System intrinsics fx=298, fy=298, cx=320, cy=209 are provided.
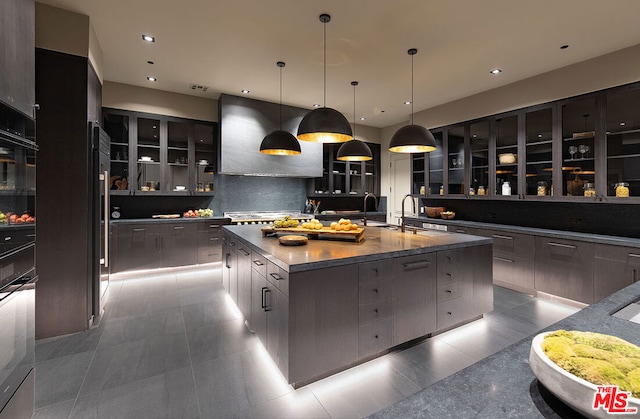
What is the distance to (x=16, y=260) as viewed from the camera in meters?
1.42

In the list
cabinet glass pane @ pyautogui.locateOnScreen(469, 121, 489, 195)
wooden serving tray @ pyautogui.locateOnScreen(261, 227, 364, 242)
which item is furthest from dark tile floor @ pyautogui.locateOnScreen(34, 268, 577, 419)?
cabinet glass pane @ pyautogui.locateOnScreen(469, 121, 489, 195)

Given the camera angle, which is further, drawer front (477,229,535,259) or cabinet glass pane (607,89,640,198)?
drawer front (477,229,535,259)

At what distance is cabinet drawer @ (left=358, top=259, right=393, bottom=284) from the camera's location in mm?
2186

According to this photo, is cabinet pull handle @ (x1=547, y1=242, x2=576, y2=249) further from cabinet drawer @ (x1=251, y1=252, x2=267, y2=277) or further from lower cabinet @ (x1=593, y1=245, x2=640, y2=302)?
cabinet drawer @ (x1=251, y1=252, x2=267, y2=277)

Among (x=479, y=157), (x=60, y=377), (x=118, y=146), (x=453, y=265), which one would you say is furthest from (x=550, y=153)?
(x=118, y=146)

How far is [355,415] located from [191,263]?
159 inches

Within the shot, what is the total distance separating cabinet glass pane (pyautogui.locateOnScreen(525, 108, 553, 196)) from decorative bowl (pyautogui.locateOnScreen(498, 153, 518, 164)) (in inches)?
7.1

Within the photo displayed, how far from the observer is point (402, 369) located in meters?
2.28

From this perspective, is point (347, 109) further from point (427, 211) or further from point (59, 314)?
point (59, 314)

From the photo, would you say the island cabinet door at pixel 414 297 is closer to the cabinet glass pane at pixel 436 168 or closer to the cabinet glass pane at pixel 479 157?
the cabinet glass pane at pixel 479 157

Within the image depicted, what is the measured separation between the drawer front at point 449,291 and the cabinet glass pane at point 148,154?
4.67 meters

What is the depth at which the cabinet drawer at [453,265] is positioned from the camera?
2.65m

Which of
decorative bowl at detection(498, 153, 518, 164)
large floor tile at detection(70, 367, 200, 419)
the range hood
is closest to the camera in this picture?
large floor tile at detection(70, 367, 200, 419)

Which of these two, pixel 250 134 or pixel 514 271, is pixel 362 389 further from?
pixel 250 134
